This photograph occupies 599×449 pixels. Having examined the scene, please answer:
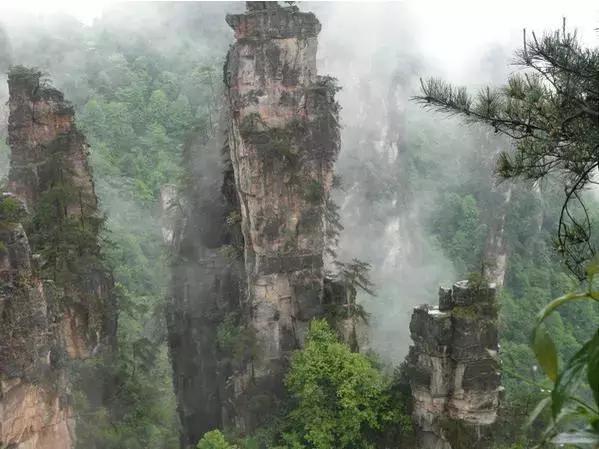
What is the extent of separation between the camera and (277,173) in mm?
19344

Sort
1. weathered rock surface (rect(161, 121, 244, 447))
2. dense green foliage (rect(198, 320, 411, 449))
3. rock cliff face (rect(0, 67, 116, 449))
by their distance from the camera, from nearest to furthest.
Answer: dense green foliage (rect(198, 320, 411, 449))
rock cliff face (rect(0, 67, 116, 449))
weathered rock surface (rect(161, 121, 244, 447))

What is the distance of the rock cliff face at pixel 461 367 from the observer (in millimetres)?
14609

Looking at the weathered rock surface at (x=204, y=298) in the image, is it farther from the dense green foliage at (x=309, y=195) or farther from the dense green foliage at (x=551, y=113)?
the dense green foliage at (x=551, y=113)

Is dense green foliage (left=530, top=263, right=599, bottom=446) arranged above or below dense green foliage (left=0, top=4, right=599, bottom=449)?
below

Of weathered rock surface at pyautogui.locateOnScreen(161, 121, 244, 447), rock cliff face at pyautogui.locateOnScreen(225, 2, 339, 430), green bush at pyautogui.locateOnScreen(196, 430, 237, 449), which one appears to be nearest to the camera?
green bush at pyautogui.locateOnScreen(196, 430, 237, 449)

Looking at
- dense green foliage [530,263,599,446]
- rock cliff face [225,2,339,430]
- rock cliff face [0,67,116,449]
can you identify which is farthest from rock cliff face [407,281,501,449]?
dense green foliage [530,263,599,446]

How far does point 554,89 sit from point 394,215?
36740 mm

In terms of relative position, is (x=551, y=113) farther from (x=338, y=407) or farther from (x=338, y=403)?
(x=338, y=407)

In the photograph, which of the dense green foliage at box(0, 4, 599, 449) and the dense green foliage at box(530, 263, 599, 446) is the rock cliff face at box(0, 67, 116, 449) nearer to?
the dense green foliage at box(0, 4, 599, 449)

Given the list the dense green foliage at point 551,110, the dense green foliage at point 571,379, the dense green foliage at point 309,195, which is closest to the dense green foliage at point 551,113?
the dense green foliage at point 551,110

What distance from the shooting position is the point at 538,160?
15.8 ft

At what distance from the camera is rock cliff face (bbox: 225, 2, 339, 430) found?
62.7 feet

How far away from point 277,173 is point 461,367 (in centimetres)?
734

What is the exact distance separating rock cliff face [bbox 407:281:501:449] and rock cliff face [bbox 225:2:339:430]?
5376 mm
